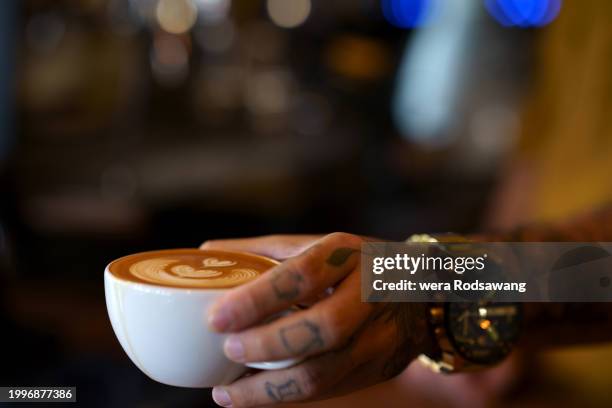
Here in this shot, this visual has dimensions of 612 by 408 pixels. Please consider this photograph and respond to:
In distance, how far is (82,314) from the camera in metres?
1.32

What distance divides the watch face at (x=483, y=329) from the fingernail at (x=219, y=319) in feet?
0.61

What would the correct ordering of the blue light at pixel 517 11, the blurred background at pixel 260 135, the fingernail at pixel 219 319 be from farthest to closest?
the blue light at pixel 517 11 < the blurred background at pixel 260 135 < the fingernail at pixel 219 319

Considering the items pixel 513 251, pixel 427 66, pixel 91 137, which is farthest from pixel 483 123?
pixel 513 251

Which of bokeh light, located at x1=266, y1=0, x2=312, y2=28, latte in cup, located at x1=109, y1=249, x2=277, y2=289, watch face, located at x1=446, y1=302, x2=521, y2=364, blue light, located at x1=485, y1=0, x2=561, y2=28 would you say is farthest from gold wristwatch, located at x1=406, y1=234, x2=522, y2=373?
blue light, located at x1=485, y1=0, x2=561, y2=28

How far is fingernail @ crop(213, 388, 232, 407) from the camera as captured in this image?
41 centimetres

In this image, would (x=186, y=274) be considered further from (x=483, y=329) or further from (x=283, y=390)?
(x=483, y=329)

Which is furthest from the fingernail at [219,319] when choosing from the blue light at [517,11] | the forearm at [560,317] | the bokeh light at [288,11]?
the blue light at [517,11]

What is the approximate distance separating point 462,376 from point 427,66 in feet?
9.92

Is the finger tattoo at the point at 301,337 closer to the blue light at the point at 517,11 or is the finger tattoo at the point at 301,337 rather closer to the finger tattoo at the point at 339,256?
the finger tattoo at the point at 339,256

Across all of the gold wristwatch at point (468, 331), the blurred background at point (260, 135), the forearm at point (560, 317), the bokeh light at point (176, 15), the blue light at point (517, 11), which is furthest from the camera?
the blue light at point (517, 11)

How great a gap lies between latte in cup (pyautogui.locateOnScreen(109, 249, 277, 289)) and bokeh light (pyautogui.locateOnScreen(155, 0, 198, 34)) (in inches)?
86.6

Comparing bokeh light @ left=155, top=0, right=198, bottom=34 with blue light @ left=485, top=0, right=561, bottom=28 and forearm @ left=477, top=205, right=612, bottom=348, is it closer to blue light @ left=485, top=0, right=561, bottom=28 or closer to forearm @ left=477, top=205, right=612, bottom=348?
blue light @ left=485, top=0, right=561, bottom=28

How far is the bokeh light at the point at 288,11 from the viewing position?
10.8 feet

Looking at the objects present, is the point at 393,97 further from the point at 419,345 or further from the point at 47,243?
the point at 419,345
